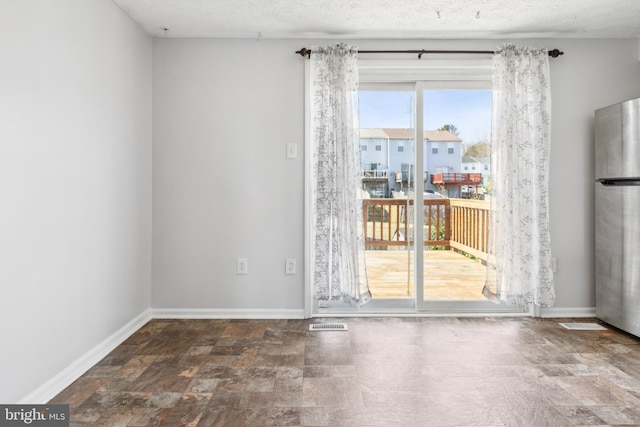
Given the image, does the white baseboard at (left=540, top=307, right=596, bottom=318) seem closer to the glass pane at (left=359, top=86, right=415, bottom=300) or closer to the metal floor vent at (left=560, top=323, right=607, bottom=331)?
the metal floor vent at (left=560, top=323, right=607, bottom=331)

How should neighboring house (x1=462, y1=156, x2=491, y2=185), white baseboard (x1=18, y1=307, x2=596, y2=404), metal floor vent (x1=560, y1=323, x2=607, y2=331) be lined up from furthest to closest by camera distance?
neighboring house (x1=462, y1=156, x2=491, y2=185)
metal floor vent (x1=560, y1=323, x2=607, y2=331)
white baseboard (x1=18, y1=307, x2=596, y2=404)

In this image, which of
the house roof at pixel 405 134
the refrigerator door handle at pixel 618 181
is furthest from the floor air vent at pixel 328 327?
the refrigerator door handle at pixel 618 181

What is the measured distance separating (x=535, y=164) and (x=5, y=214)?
11.4 ft

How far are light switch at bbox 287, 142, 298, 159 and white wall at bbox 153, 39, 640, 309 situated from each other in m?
0.05

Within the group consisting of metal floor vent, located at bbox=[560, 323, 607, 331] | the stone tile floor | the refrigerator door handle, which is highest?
the refrigerator door handle

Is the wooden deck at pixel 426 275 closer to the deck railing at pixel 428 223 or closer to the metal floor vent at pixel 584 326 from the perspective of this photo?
the deck railing at pixel 428 223

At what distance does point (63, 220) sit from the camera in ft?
7.31

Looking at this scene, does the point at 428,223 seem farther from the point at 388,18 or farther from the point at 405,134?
the point at 388,18

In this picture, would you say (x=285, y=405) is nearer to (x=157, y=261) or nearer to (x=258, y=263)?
(x=258, y=263)

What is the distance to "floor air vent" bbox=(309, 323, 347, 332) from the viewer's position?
3.20 m

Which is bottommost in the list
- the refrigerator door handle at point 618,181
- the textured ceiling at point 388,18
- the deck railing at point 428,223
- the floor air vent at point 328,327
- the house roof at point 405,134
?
the floor air vent at point 328,327

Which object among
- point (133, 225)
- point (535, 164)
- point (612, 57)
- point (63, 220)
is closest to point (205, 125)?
point (133, 225)

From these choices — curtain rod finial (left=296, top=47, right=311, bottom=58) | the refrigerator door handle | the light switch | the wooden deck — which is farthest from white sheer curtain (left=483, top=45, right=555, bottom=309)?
the light switch

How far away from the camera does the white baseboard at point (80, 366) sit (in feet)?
6.68
